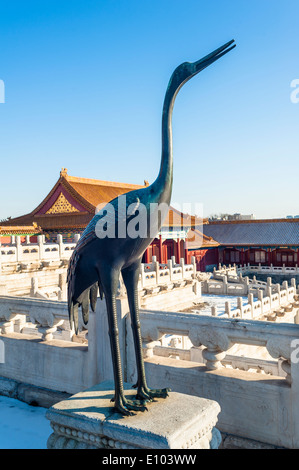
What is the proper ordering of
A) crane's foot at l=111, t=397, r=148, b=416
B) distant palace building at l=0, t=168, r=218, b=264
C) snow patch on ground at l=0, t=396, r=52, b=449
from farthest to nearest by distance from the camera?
distant palace building at l=0, t=168, r=218, b=264, snow patch on ground at l=0, t=396, r=52, b=449, crane's foot at l=111, t=397, r=148, b=416

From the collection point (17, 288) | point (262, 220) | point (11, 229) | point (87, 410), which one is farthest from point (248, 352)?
point (262, 220)

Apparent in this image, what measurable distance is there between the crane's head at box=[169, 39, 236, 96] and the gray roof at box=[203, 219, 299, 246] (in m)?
28.0

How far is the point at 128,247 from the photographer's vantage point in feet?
8.50

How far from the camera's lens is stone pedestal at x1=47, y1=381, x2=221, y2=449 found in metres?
2.20

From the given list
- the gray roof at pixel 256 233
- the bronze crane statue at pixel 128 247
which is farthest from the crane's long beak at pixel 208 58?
the gray roof at pixel 256 233

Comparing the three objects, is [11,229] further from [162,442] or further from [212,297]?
[162,442]

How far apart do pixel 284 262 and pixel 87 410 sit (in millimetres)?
29654

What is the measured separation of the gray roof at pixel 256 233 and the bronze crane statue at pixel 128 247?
28.0 m

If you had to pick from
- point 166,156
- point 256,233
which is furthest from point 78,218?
point 166,156

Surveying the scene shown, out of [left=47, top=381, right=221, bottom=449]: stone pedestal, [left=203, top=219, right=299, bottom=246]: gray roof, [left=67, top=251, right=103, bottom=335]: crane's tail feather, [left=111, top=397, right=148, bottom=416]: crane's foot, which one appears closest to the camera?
[left=47, top=381, right=221, bottom=449]: stone pedestal

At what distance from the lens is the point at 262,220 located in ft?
108

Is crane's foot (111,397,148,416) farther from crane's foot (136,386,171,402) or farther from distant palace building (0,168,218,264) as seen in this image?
distant palace building (0,168,218,264)

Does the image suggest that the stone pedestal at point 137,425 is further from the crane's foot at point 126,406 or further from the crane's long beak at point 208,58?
the crane's long beak at point 208,58

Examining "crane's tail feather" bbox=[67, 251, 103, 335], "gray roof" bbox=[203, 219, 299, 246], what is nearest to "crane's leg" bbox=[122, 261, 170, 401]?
"crane's tail feather" bbox=[67, 251, 103, 335]
